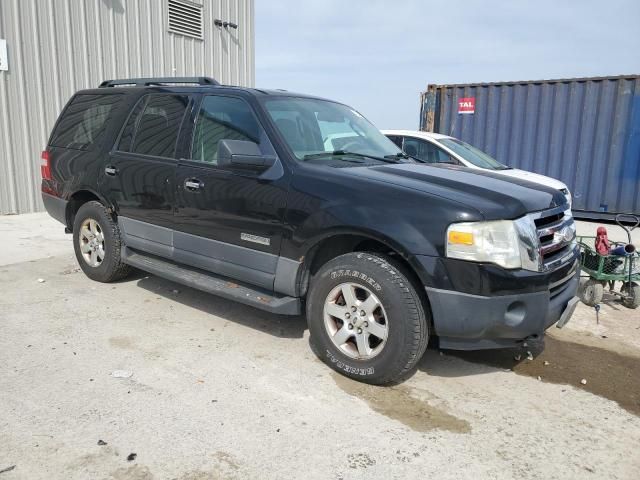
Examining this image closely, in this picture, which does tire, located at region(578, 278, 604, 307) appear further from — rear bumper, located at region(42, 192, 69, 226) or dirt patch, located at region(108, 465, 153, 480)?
rear bumper, located at region(42, 192, 69, 226)

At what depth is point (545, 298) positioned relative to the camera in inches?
121

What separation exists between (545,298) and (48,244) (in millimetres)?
6471

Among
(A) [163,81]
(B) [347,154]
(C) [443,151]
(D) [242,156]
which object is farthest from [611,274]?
(A) [163,81]

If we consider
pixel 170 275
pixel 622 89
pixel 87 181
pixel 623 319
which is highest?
pixel 622 89

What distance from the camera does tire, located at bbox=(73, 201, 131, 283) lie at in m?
4.93

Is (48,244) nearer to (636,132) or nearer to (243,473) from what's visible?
(243,473)

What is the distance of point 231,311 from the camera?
15.2ft

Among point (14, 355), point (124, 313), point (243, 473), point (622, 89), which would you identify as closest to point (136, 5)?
point (124, 313)

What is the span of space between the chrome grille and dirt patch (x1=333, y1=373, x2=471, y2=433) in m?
1.05

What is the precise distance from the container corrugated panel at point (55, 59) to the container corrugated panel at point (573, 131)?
679cm

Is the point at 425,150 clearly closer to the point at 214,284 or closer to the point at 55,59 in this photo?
the point at 214,284

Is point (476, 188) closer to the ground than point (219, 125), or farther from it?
closer to the ground

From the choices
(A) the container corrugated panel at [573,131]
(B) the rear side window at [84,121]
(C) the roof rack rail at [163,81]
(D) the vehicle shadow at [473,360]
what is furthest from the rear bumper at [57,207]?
(A) the container corrugated panel at [573,131]

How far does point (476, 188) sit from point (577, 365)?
1610 millimetres
